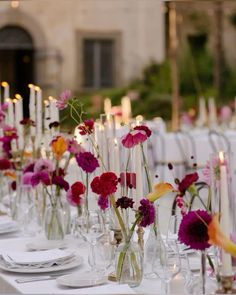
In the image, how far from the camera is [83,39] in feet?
61.9

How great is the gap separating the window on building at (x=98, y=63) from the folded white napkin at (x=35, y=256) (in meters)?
16.3

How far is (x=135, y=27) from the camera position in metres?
19.0

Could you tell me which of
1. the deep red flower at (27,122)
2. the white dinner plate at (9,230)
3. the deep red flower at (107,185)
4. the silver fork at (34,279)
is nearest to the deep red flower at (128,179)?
the deep red flower at (107,185)

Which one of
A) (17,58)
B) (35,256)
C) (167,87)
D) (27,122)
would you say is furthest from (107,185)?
(17,58)

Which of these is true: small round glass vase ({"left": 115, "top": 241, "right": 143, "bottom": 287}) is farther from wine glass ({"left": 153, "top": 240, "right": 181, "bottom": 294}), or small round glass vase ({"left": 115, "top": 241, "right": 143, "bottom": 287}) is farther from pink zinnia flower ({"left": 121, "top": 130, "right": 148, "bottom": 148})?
pink zinnia flower ({"left": 121, "top": 130, "right": 148, "bottom": 148})

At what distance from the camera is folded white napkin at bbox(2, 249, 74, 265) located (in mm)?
2825

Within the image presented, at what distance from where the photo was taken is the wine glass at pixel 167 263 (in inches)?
98.3

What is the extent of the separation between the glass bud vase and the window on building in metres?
15.8

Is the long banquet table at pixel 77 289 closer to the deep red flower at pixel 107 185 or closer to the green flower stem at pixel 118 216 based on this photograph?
the green flower stem at pixel 118 216

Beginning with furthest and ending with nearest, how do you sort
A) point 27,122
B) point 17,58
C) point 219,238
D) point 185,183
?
point 17,58 → point 27,122 → point 185,183 → point 219,238

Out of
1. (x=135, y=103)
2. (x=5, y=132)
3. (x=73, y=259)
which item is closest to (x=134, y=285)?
(x=73, y=259)

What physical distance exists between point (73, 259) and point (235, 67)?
17.9 m

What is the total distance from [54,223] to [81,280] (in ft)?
2.64

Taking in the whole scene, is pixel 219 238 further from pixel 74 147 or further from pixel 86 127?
pixel 74 147
